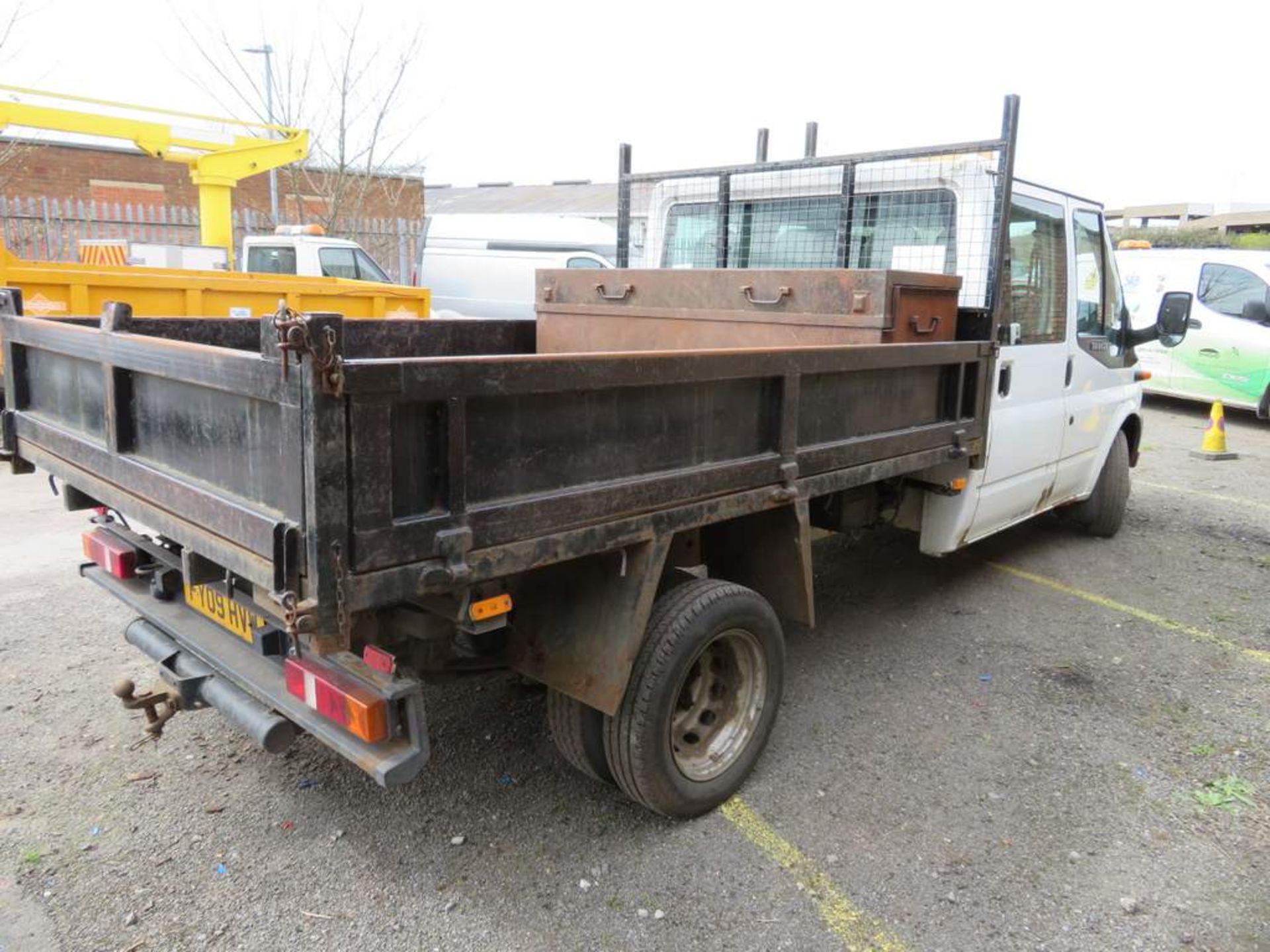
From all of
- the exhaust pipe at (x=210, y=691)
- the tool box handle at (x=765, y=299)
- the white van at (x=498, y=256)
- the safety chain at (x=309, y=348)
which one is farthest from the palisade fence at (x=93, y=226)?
the safety chain at (x=309, y=348)

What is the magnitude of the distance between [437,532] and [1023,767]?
8.55 ft

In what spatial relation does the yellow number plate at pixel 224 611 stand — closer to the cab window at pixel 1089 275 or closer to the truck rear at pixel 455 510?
the truck rear at pixel 455 510

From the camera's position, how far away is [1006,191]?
168 inches

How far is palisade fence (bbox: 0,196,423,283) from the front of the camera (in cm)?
1527

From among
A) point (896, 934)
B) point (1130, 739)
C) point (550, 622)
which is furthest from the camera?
point (1130, 739)

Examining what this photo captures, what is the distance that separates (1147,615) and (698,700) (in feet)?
10.8

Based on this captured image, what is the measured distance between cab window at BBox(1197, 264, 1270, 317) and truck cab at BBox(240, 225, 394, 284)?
1075cm

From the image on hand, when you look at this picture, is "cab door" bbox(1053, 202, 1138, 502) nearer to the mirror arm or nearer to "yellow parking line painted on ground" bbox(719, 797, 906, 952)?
the mirror arm

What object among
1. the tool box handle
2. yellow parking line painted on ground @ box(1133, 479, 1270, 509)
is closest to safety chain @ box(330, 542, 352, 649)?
the tool box handle

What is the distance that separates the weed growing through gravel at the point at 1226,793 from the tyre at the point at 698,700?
162cm

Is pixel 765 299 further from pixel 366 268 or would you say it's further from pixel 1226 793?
pixel 366 268

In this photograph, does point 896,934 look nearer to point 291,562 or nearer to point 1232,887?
point 1232,887

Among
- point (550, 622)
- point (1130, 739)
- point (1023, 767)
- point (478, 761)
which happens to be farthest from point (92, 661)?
point (1130, 739)

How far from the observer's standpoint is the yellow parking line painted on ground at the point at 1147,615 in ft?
15.8
